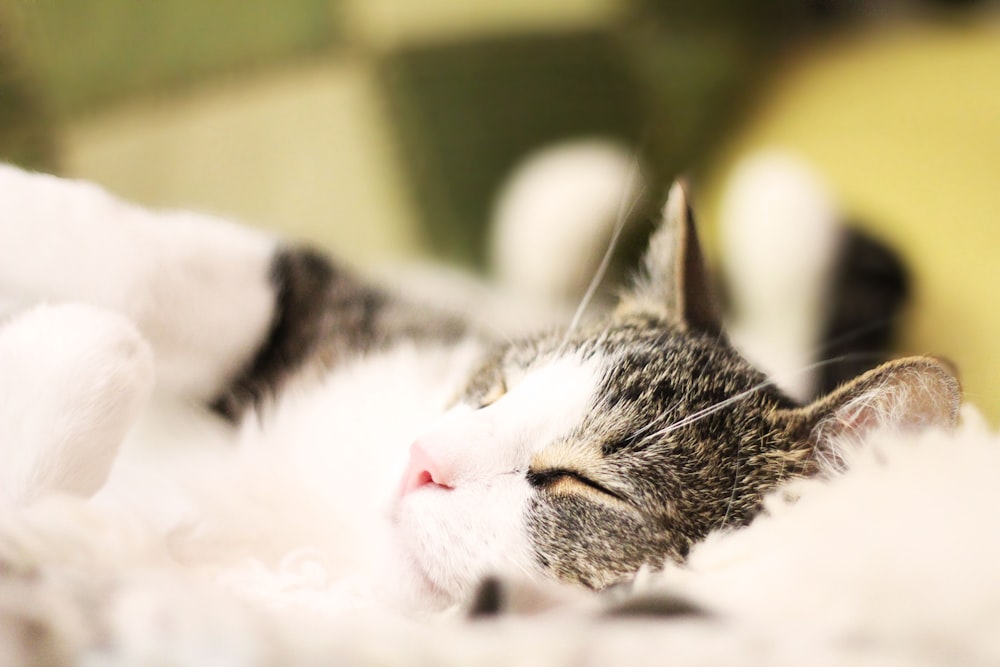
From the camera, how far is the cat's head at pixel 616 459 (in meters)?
0.49

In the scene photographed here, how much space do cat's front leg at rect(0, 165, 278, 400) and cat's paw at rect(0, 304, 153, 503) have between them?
5 cm

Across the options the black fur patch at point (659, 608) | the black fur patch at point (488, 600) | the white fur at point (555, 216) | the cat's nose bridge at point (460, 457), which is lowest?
the black fur patch at point (488, 600)

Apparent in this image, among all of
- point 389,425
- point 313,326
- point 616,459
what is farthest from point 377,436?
point 616,459

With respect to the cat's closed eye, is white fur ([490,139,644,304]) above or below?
above

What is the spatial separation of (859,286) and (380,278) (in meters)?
0.61

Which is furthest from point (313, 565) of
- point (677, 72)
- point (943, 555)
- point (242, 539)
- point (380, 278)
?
point (677, 72)

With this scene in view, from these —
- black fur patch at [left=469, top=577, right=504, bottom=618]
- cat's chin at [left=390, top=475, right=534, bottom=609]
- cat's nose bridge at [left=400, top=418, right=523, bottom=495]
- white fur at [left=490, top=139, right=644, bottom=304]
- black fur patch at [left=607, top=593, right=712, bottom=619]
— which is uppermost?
white fur at [left=490, top=139, right=644, bottom=304]

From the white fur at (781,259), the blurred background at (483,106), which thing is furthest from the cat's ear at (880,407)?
the white fur at (781,259)

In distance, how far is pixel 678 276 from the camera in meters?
0.70

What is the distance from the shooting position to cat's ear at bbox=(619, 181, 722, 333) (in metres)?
0.69

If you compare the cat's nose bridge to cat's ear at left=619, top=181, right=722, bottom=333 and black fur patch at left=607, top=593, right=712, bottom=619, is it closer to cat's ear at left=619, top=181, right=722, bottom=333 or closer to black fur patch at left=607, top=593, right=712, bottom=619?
black fur patch at left=607, top=593, right=712, bottom=619

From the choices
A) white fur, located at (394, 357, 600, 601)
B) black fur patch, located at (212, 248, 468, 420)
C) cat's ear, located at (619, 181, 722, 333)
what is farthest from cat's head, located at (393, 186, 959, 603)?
black fur patch, located at (212, 248, 468, 420)

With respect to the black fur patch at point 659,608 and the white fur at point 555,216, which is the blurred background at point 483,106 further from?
the black fur patch at point 659,608

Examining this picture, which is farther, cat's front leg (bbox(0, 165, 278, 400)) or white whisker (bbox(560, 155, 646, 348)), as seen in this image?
white whisker (bbox(560, 155, 646, 348))
